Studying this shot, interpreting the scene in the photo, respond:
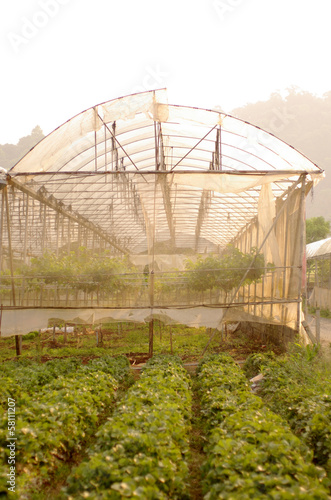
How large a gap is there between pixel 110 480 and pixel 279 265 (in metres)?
8.04

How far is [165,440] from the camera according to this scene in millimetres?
4316

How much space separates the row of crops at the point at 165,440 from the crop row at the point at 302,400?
0.8 inches

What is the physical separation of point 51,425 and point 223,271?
686 cm

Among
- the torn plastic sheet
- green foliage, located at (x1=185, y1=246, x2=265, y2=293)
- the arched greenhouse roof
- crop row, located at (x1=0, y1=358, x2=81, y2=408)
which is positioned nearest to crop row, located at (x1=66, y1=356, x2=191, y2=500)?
crop row, located at (x1=0, y1=358, x2=81, y2=408)

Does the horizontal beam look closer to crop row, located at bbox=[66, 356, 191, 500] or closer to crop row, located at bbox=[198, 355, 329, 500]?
crop row, located at bbox=[66, 356, 191, 500]

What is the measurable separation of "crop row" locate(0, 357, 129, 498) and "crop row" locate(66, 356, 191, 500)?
56 centimetres

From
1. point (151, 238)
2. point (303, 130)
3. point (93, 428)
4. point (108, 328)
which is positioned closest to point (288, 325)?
point (151, 238)

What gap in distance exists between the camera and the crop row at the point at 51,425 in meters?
4.34

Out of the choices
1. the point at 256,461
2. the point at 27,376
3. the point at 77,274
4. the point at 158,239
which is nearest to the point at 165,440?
the point at 256,461

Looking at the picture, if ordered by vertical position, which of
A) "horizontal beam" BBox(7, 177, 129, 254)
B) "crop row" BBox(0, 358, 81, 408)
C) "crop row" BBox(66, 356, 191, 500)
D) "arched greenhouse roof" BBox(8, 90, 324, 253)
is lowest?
"crop row" BBox(0, 358, 81, 408)

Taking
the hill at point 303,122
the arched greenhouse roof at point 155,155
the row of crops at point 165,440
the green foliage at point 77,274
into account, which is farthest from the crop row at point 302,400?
the hill at point 303,122

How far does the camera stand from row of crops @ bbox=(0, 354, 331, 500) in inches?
140

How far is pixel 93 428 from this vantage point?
5.82 m

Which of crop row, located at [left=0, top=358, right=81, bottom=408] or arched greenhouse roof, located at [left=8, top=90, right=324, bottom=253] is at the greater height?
arched greenhouse roof, located at [left=8, top=90, right=324, bottom=253]
